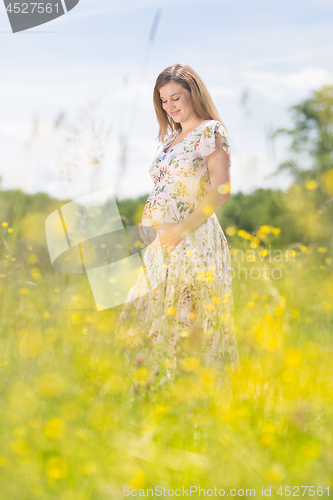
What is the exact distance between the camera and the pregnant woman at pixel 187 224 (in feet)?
5.27

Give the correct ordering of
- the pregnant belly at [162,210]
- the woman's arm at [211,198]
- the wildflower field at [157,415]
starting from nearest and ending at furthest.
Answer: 1. the wildflower field at [157,415]
2. the woman's arm at [211,198]
3. the pregnant belly at [162,210]

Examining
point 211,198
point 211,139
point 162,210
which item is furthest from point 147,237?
point 211,139

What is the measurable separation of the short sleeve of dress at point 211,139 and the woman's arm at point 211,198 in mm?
17

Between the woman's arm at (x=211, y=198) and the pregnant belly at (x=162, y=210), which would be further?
the pregnant belly at (x=162, y=210)

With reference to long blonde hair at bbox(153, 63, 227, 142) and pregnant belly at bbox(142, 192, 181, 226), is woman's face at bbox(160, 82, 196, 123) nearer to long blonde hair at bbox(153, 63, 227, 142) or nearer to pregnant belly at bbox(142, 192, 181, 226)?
long blonde hair at bbox(153, 63, 227, 142)

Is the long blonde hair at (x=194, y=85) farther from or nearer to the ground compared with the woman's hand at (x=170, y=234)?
farther from the ground

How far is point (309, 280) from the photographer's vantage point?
177 cm

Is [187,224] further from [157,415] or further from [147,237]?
[157,415]

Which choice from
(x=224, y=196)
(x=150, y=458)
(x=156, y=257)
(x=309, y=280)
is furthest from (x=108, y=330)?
(x=309, y=280)

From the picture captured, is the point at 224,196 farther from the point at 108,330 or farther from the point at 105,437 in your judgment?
the point at 105,437

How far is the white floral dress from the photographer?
63.5 inches

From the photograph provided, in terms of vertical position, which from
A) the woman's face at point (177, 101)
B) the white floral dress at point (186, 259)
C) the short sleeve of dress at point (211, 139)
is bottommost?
the white floral dress at point (186, 259)

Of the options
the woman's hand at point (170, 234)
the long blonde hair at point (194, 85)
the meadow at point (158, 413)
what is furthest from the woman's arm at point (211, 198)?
the meadow at point (158, 413)

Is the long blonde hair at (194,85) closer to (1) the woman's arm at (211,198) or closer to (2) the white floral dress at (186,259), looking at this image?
(2) the white floral dress at (186,259)
